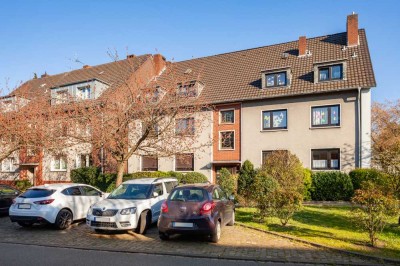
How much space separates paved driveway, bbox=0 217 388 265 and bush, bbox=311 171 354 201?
34.4 feet

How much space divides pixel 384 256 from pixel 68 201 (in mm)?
9505

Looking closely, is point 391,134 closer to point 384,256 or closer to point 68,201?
point 384,256

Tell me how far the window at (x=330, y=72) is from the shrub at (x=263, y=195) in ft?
38.6

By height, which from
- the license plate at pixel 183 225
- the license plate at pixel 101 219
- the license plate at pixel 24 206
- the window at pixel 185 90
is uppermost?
the window at pixel 185 90

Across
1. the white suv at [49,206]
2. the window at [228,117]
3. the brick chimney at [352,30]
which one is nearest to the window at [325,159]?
the window at [228,117]

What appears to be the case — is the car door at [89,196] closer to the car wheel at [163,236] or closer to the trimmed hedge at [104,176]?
the car wheel at [163,236]

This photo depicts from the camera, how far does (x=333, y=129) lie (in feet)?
65.2

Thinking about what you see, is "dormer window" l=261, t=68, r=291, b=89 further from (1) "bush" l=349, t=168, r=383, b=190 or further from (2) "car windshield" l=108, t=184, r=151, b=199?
(2) "car windshield" l=108, t=184, r=151, b=199

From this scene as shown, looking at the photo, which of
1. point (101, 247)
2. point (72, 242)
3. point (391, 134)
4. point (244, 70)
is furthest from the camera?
point (391, 134)

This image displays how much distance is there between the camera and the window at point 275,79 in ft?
72.9

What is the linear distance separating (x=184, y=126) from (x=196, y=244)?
8901mm

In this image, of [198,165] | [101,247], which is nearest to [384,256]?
[101,247]

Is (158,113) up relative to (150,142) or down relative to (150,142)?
up

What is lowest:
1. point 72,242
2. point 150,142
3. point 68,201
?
point 72,242
